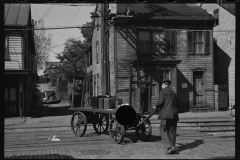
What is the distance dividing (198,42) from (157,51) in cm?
55

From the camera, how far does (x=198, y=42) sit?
12.1ft

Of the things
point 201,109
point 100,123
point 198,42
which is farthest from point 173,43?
point 100,123

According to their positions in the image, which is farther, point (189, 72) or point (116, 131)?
point (116, 131)

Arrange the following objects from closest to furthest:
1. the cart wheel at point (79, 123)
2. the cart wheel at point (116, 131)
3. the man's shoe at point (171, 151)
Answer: the man's shoe at point (171, 151)
the cart wheel at point (116, 131)
the cart wheel at point (79, 123)

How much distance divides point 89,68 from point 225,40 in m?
1.84

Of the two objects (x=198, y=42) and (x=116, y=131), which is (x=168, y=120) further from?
(x=198, y=42)

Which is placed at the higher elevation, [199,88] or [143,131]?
[199,88]

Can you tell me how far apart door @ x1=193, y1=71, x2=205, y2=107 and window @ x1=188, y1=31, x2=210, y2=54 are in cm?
33

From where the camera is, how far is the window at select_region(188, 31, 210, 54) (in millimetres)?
3645

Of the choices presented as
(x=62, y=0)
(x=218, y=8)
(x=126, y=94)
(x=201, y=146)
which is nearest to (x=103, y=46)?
(x=126, y=94)

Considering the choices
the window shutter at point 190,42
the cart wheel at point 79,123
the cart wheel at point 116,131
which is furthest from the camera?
the cart wheel at point 79,123

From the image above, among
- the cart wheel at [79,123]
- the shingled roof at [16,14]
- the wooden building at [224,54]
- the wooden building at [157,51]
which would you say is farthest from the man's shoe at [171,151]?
the cart wheel at [79,123]

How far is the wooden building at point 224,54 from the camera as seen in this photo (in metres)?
3.47

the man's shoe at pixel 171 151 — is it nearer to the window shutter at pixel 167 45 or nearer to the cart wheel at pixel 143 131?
the cart wheel at pixel 143 131
